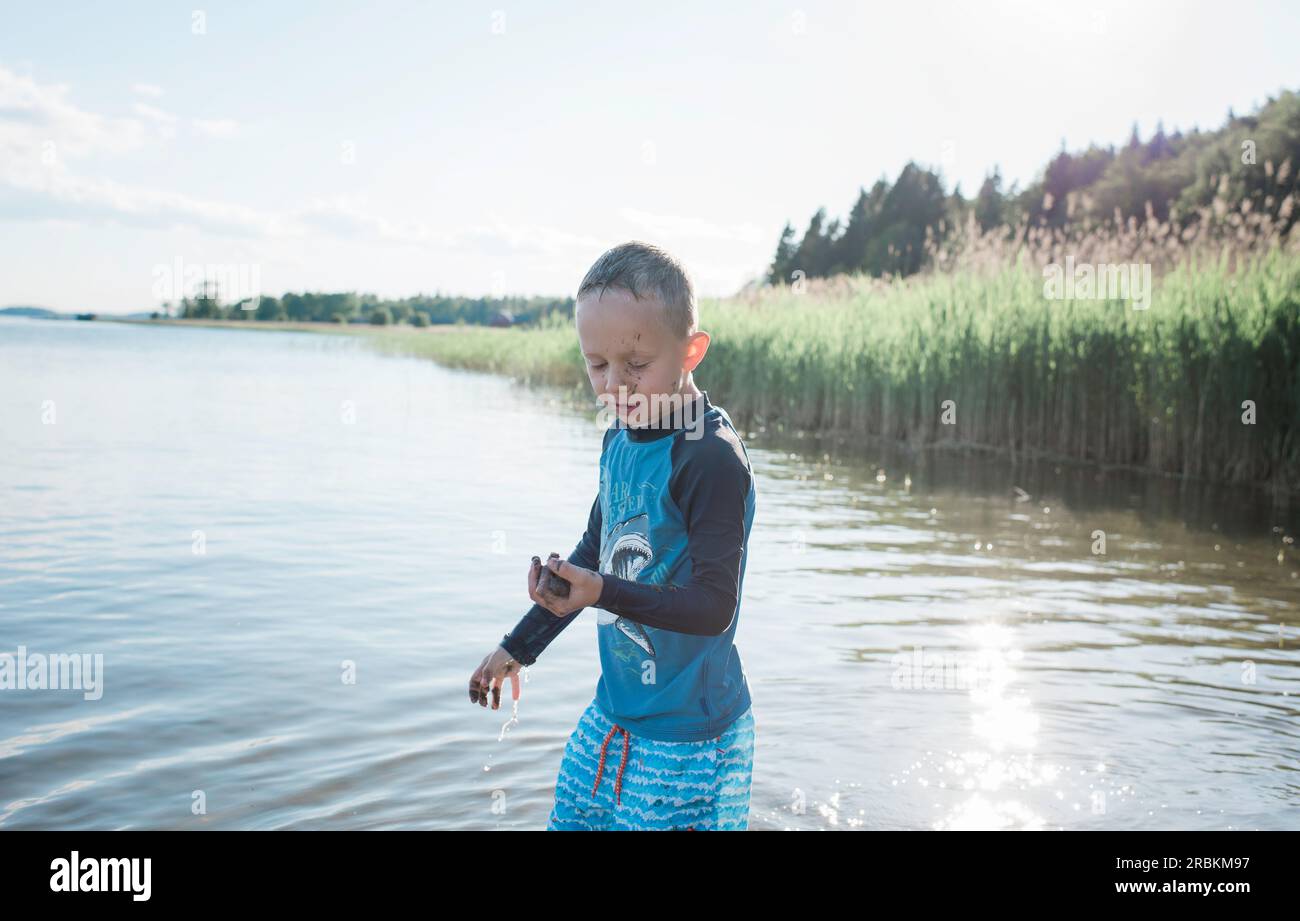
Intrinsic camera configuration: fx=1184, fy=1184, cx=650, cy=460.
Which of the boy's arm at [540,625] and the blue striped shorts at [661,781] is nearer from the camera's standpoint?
the blue striped shorts at [661,781]

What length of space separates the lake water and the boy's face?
205 centimetres

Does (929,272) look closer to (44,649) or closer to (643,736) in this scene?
(44,649)

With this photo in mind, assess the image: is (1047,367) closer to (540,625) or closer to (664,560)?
(540,625)

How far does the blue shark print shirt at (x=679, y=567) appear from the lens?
216cm

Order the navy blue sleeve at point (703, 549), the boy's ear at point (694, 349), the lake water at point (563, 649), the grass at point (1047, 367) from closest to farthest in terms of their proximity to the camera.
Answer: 1. the navy blue sleeve at point (703, 549)
2. the boy's ear at point (694, 349)
3. the lake water at point (563, 649)
4. the grass at point (1047, 367)

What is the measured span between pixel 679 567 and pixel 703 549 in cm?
13

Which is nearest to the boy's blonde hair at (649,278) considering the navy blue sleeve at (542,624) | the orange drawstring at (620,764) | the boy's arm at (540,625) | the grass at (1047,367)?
the navy blue sleeve at (542,624)

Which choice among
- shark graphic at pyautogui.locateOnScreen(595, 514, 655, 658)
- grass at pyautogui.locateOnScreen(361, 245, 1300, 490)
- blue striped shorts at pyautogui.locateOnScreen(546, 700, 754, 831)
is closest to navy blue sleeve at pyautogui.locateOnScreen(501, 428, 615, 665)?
shark graphic at pyautogui.locateOnScreen(595, 514, 655, 658)

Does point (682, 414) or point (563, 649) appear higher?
point (682, 414)

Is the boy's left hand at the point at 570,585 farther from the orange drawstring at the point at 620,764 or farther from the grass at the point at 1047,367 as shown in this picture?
the grass at the point at 1047,367

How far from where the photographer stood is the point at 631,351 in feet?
7.38

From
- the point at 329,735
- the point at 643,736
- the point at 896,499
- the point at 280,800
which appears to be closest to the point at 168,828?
the point at 280,800

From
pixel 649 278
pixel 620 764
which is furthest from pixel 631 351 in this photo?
pixel 620 764

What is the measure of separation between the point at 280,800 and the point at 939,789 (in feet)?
7.46
